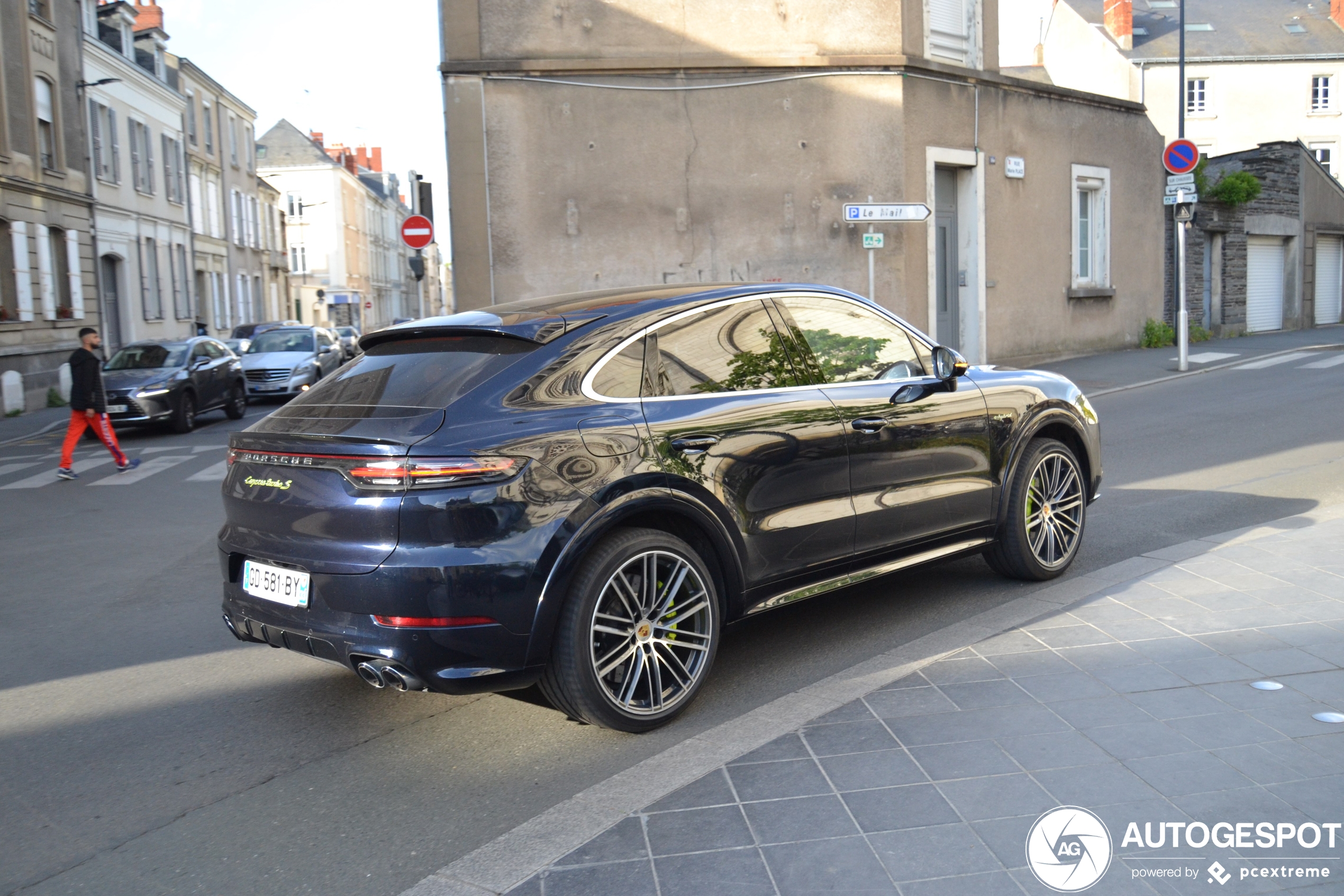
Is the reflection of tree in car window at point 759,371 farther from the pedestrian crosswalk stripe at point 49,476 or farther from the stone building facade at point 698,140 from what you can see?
the stone building facade at point 698,140

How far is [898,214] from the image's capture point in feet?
46.9

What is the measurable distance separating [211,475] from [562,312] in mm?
9485

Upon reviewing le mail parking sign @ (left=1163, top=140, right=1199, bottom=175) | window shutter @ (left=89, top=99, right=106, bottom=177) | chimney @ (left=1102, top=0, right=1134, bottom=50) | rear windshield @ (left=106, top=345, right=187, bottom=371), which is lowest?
rear windshield @ (left=106, top=345, right=187, bottom=371)

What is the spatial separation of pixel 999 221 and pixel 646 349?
54.2ft

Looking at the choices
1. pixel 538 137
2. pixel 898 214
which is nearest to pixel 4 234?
pixel 538 137

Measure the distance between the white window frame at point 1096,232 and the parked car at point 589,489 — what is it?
17607 millimetres

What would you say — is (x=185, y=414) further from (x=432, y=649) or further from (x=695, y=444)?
(x=432, y=649)

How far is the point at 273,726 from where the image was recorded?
14.7 feet

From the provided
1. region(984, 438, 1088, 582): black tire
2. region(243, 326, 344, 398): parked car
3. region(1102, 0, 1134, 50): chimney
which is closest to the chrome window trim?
region(984, 438, 1088, 582): black tire

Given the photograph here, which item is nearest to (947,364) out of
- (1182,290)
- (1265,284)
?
(1182,290)

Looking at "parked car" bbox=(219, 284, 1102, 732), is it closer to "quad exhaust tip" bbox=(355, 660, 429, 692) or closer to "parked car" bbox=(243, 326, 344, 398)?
"quad exhaust tip" bbox=(355, 660, 429, 692)

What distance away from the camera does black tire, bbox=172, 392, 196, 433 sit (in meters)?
17.8

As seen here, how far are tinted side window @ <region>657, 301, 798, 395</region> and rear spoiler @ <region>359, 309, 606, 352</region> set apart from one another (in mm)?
353

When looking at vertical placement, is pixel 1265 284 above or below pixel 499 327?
above
